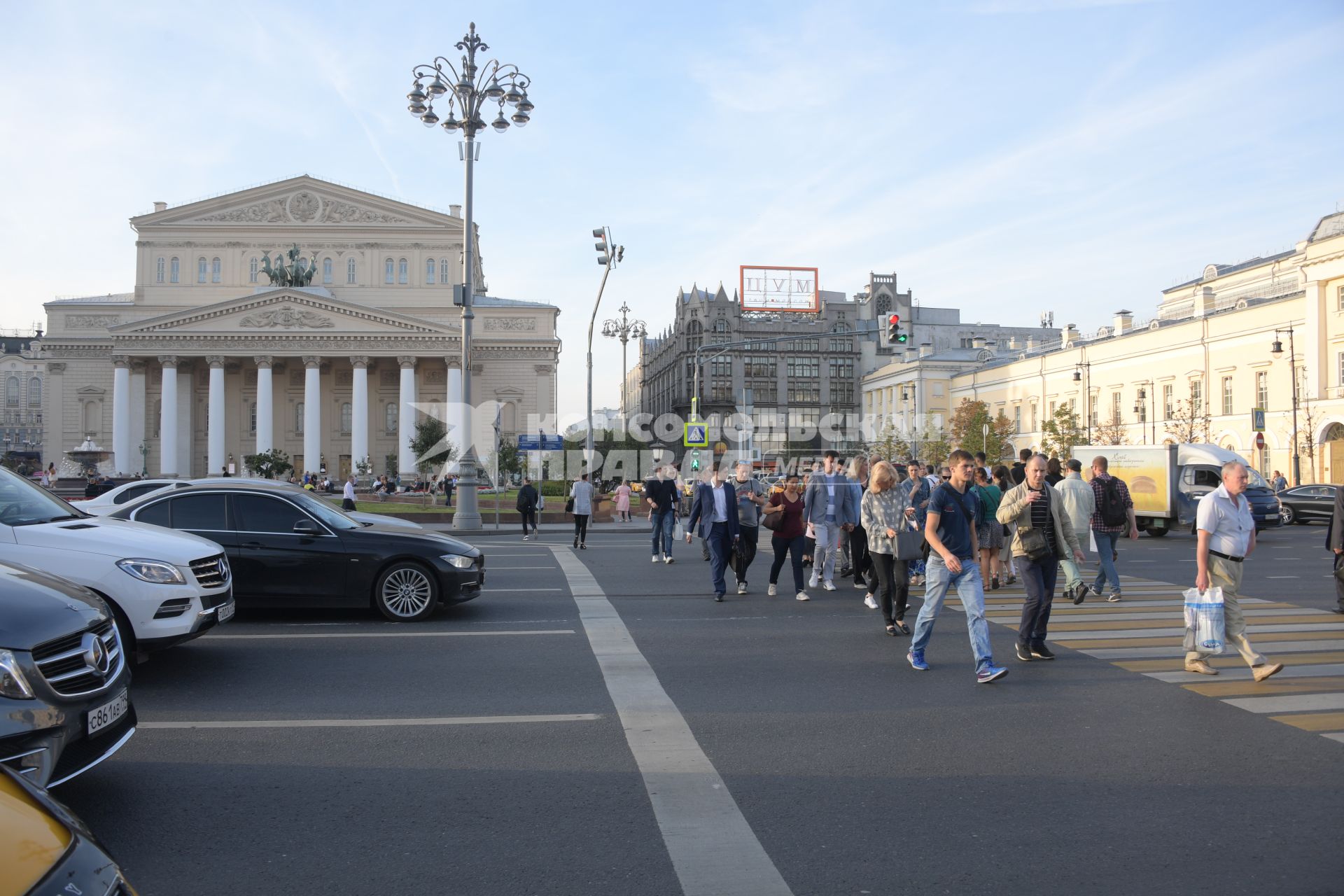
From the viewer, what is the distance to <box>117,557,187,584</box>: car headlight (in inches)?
305

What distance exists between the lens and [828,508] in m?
13.9

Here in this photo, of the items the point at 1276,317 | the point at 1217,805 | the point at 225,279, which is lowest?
the point at 1217,805

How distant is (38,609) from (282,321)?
232 feet

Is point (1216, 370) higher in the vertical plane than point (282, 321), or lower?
lower

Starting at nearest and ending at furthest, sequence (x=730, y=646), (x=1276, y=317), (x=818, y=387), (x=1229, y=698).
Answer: (x=1229, y=698), (x=730, y=646), (x=1276, y=317), (x=818, y=387)

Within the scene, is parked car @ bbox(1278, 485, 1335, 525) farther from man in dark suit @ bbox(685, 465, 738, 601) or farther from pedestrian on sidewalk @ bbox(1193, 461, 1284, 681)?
pedestrian on sidewalk @ bbox(1193, 461, 1284, 681)

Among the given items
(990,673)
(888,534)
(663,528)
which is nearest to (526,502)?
(663,528)

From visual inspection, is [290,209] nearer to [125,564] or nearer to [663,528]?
[663,528]

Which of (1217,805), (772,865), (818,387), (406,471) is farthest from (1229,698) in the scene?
(818,387)

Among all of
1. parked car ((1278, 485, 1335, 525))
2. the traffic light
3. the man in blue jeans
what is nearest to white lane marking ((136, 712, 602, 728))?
the man in blue jeans

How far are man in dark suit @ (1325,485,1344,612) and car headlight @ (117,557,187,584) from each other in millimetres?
12874

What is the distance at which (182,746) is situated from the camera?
6207 millimetres

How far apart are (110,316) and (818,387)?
7870 cm

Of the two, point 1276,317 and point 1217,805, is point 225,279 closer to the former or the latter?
point 1276,317
